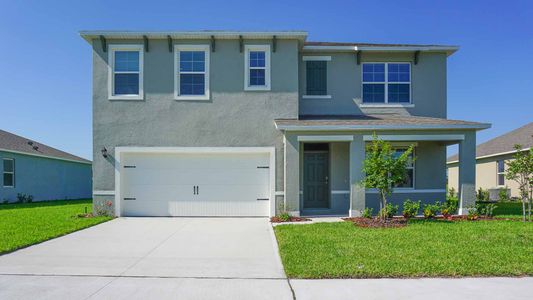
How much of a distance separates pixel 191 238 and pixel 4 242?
13.6 ft

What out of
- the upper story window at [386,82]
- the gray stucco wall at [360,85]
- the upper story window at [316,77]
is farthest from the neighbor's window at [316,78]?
the upper story window at [386,82]

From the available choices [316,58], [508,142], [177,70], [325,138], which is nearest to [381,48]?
[316,58]

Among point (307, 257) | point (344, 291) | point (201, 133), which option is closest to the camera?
point (344, 291)

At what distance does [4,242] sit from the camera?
824 cm

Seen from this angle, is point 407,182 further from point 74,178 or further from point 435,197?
point 74,178

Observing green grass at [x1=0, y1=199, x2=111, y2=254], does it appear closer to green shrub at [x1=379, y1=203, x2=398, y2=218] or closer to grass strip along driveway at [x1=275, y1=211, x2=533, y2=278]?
grass strip along driveway at [x1=275, y1=211, x2=533, y2=278]

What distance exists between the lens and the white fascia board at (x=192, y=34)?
1294 centimetres

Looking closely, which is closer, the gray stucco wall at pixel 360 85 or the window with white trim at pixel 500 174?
the gray stucco wall at pixel 360 85

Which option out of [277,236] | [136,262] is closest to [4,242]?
[136,262]

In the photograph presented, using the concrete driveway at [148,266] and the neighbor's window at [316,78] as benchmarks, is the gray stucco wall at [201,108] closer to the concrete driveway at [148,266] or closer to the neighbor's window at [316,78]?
the neighbor's window at [316,78]

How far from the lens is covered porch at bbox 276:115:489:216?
1216cm

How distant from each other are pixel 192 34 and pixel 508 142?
2121 cm

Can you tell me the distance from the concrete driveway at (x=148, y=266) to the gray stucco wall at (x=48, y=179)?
14.5 m

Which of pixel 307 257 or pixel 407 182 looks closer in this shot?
pixel 307 257
